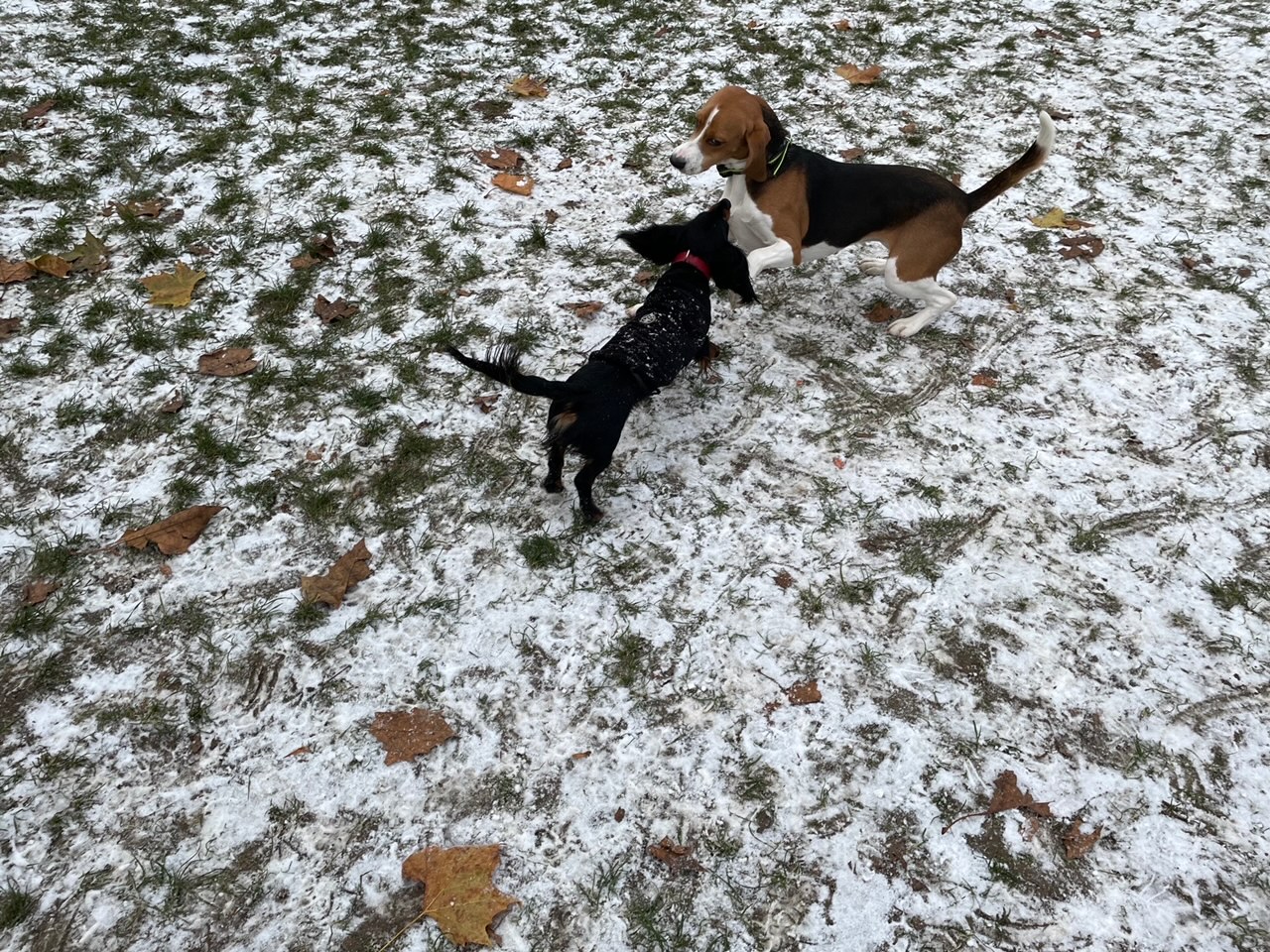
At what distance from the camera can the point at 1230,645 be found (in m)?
2.75

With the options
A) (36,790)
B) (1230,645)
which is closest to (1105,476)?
(1230,645)

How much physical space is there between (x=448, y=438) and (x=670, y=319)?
1.22 meters

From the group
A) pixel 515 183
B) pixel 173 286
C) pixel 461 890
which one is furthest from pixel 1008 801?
pixel 173 286

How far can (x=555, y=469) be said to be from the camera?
3.11 meters

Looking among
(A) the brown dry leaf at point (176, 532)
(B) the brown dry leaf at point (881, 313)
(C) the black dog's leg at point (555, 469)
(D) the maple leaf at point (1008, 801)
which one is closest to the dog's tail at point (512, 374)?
(C) the black dog's leg at point (555, 469)

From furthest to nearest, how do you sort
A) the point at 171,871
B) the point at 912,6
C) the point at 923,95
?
1. the point at 912,6
2. the point at 923,95
3. the point at 171,871

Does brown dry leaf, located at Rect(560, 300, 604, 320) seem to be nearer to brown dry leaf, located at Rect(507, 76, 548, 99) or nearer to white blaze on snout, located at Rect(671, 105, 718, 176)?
white blaze on snout, located at Rect(671, 105, 718, 176)

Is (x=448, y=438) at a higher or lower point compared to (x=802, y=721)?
higher

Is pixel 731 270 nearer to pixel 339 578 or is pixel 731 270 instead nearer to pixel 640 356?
pixel 640 356

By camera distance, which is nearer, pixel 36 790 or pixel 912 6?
pixel 36 790

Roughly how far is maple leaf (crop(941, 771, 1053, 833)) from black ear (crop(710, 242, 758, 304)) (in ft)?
7.62

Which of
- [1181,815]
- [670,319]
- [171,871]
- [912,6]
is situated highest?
[912,6]

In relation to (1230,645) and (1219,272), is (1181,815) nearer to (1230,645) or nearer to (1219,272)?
(1230,645)

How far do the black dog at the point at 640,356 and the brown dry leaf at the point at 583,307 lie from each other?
0.69 meters
